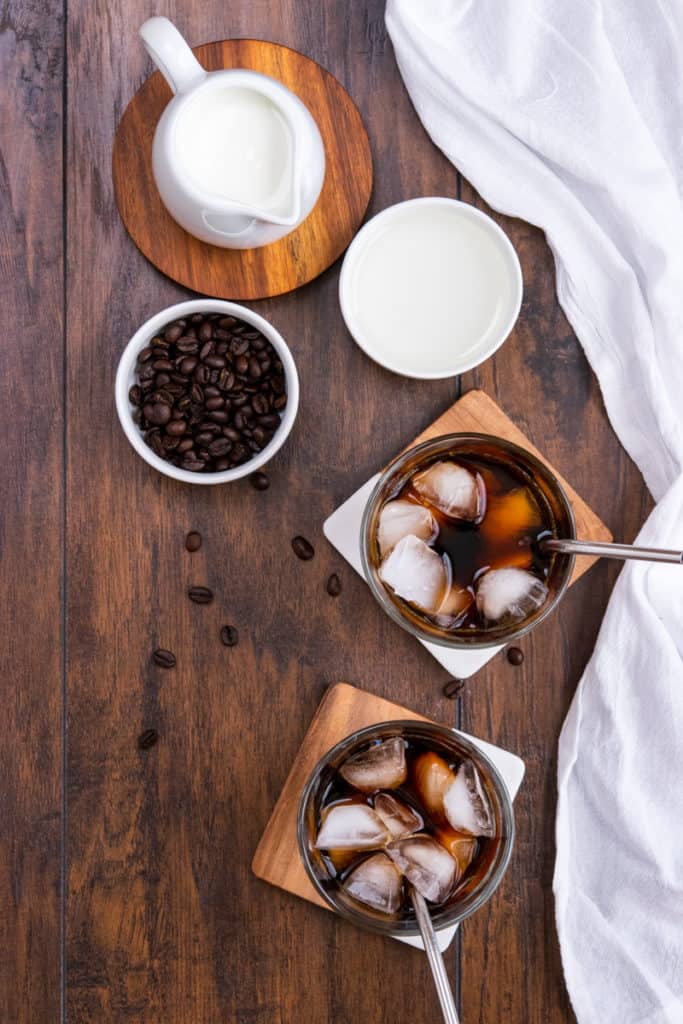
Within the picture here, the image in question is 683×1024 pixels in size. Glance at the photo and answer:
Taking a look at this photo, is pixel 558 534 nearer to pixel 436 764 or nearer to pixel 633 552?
pixel 633 552

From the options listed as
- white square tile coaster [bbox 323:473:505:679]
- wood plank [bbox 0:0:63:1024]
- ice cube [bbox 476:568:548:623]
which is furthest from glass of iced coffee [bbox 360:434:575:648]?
wood plank [bbox 0:0:63:1024]

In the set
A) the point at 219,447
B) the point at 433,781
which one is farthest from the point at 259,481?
the point at 433,781

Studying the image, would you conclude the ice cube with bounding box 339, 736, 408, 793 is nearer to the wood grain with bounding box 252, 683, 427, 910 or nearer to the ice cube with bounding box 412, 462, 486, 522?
the wood grain with bounding box 252, 683, 427, 910

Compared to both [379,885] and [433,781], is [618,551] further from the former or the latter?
[379,885]

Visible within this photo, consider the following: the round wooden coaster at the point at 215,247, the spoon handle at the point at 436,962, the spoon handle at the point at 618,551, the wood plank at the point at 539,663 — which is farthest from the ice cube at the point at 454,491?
the spoon handle at the point at 436,962

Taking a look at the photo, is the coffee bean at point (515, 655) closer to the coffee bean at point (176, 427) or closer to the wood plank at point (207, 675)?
the wood plank at point (207, 675)

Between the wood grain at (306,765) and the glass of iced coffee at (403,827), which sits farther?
the wood grain at (306,765)
